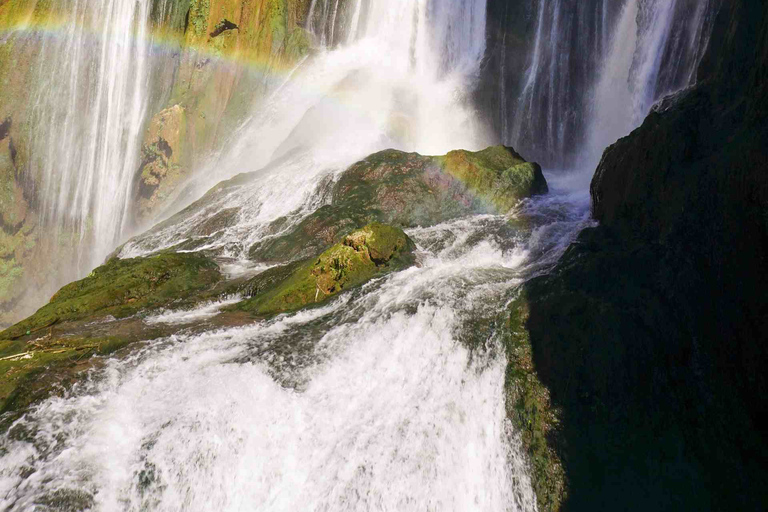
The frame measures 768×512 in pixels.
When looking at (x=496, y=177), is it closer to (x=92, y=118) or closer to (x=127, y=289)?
(x=127, y=289)

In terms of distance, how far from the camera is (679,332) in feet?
18.6

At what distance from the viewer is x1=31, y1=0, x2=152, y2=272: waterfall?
1036 inches

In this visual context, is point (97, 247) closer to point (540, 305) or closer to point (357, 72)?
point (357, 72)

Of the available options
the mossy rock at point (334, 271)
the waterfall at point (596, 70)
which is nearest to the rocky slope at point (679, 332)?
the mossy rock at point (334, 271)

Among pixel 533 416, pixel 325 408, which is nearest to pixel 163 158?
pixel 325 408

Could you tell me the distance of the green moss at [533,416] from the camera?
5043mm

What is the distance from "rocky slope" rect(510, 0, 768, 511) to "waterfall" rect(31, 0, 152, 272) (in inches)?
965

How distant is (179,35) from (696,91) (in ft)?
80.4

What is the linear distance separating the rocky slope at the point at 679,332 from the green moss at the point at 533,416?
0.10 ft

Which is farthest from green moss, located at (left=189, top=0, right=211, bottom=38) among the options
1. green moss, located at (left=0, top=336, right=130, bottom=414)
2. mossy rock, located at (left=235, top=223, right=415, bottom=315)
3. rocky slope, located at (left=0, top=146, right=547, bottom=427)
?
green moss, located at (left=0, top=336, right=130, bottom=414)

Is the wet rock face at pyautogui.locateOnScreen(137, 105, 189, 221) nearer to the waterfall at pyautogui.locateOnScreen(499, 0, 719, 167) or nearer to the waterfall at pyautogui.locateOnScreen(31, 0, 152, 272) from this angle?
the waterfall at pyautogui.locateOnScreen(31, 0, 152, 272)

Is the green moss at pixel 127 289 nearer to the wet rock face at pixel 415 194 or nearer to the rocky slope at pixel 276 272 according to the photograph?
the rocky slope at pixel 276 272

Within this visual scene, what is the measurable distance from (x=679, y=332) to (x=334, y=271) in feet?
16.2

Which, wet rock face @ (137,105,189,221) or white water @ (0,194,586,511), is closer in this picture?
white water @ (0,194,586,511)
